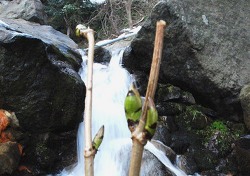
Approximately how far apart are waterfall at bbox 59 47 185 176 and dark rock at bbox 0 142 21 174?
768 millimetres

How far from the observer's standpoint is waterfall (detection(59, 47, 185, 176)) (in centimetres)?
517

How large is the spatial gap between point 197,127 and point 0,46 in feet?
12.3

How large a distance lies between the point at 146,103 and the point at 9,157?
15.3ft

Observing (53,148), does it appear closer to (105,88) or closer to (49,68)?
(49,68)

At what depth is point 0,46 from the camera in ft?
16.6

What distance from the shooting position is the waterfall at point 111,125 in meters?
5.17

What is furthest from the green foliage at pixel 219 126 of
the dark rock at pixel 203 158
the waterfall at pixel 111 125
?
the waterfall at pixel 111 125

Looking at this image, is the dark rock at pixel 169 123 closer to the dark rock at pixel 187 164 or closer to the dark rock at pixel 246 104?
the dark rock at pixel 187 164

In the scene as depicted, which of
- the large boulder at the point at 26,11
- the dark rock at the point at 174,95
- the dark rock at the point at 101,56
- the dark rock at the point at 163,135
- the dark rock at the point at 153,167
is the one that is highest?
the large boulder at the point at 26,11

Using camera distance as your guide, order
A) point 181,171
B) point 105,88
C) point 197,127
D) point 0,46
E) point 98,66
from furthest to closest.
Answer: point 98,66, point 105,88, point 197,127, point 181,171, point 0,46

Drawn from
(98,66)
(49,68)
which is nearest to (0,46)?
(49,68)

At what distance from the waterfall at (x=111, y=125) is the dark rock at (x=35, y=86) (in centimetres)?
54

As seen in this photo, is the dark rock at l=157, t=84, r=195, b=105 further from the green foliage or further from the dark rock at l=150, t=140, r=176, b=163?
the dark rock at l=150, t=140, r=176, b=163

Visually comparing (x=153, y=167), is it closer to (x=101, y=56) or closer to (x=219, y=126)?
(x=219, y=126)
